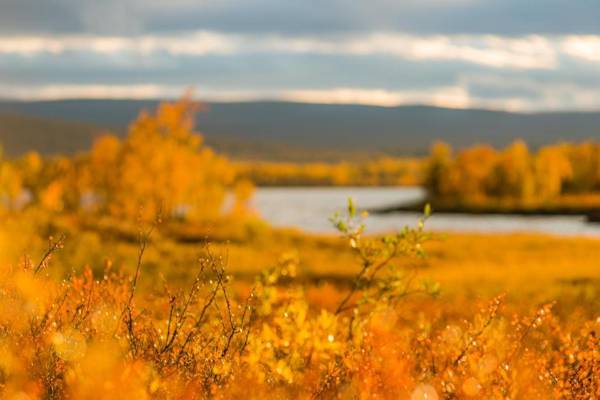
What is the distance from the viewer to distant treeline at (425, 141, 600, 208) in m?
117

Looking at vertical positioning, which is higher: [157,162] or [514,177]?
[514,177]

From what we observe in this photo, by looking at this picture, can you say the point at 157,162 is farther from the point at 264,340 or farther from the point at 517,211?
the point at 517,211

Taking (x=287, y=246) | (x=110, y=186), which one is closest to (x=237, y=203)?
(x=110, y=186)

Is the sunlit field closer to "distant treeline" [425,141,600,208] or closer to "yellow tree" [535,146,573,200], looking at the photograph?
"distant treeline" [425,141,600,208]

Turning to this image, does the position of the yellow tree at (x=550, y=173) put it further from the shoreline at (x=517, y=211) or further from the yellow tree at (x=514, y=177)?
the shoreline at (x=517, y=211)

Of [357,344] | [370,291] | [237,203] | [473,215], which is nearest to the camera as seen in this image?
[357,344]

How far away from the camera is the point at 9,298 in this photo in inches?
225

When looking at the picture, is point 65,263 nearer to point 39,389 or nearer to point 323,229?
point 39,389

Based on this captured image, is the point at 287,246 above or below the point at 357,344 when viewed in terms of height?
above

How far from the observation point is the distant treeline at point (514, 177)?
117062 millimetres

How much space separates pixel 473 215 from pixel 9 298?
102292 millimetres

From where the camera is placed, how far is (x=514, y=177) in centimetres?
11962

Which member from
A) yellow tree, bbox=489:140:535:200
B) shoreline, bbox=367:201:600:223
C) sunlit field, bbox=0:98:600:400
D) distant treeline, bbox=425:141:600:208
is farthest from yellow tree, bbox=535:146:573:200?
sunlit field, bbox=0:98:600:400

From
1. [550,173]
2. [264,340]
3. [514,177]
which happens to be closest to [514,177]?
[514,177]
